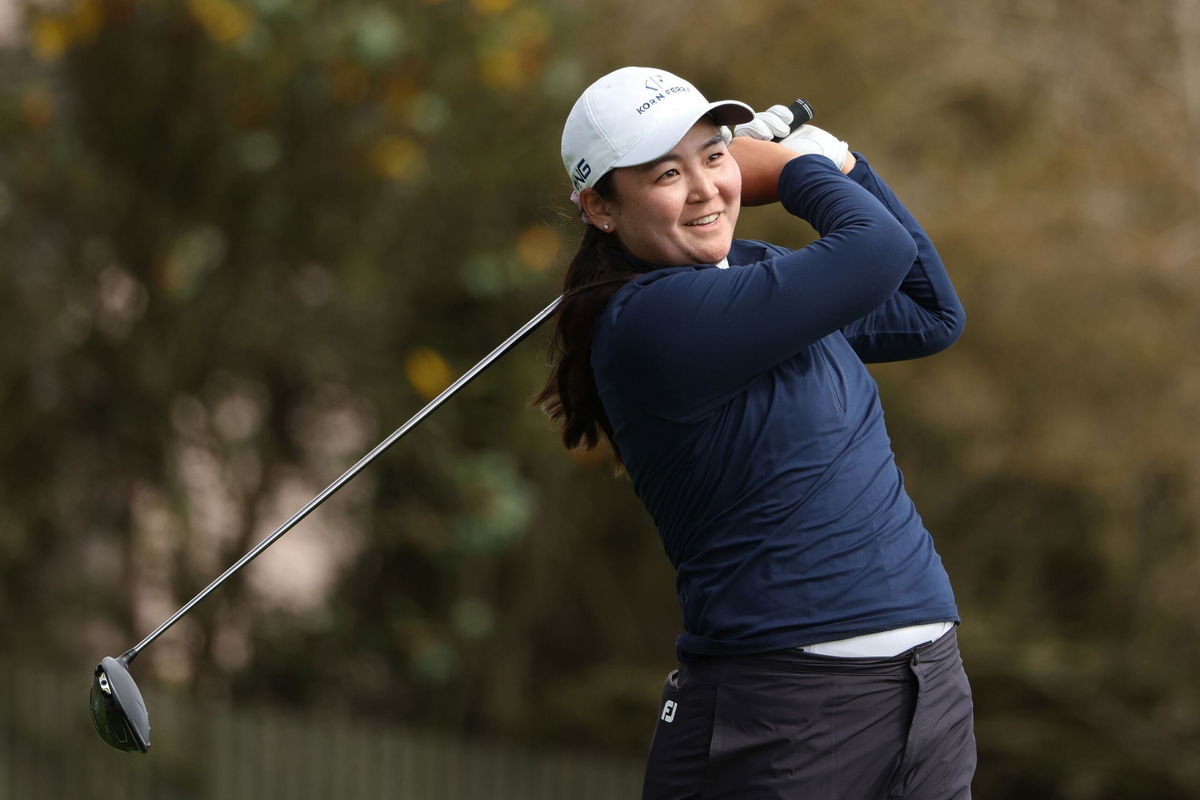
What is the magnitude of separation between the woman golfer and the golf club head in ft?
3.18

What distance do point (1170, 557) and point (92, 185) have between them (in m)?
4.20

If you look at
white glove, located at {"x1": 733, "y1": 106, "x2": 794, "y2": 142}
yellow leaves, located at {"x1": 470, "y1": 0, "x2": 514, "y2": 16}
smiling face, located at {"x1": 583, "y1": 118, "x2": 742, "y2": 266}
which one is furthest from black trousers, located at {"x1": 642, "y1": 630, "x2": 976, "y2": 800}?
yellow leaves, located at {"x1": 470, "y1": 0, "x2": 514, "y2": 16}

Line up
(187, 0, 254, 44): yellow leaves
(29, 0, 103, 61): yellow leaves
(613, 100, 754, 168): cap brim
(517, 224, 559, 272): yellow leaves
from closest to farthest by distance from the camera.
→ 1. (613, 100, 754, 168): cap brim
2. (187, 0, 254, 44): yellow leaves
3. (29, 0, 103, 61): yellow leaves
4. (517, 224, 559, 272): yellow leaves

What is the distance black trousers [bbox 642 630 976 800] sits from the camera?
2.36 metres

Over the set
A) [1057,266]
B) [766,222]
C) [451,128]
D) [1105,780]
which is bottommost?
[1105,780]

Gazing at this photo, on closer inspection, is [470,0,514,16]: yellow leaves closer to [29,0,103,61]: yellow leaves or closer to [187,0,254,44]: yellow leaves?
[187,0,254,44]: yellow leaves

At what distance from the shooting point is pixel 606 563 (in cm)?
689

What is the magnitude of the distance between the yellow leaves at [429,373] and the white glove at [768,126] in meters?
3.29

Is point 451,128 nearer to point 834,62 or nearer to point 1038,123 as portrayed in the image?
point 834,62

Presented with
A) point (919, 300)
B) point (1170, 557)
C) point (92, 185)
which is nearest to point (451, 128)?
point (92, 185)

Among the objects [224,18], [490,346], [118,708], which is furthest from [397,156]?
[118,708]

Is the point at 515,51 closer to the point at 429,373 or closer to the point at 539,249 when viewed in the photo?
the point at 539,249

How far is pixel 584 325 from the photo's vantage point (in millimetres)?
2477

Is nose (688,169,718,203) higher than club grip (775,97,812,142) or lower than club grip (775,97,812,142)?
lower
